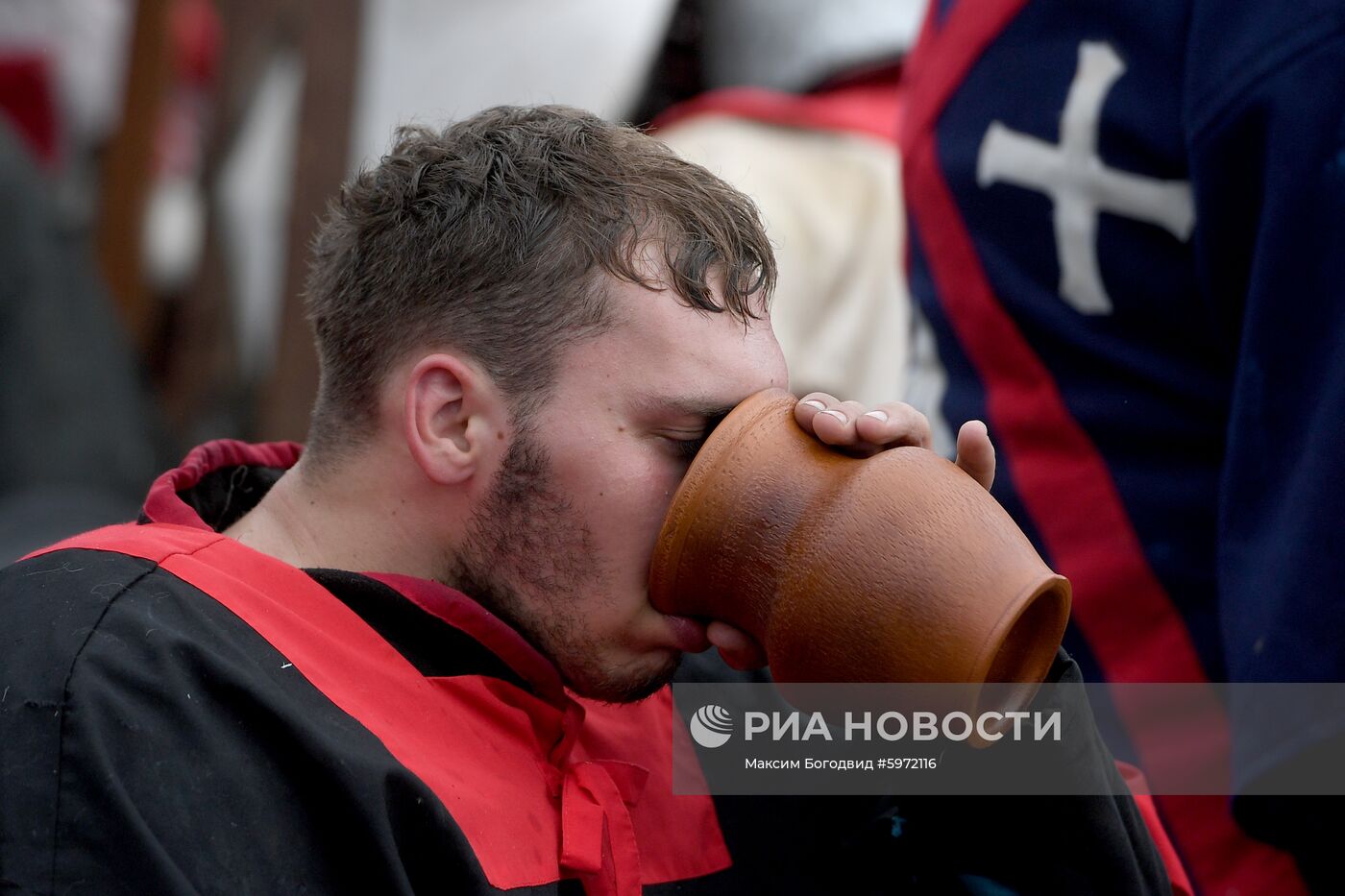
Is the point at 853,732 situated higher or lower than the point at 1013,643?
lower

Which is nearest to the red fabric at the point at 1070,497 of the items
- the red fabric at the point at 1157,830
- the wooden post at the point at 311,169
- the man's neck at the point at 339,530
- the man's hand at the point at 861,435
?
the red fabric at the point at 1157,830

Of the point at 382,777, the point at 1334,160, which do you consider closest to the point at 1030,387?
the point at 1334,160

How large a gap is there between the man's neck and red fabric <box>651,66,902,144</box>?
199 cm

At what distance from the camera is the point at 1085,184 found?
67.4 inches

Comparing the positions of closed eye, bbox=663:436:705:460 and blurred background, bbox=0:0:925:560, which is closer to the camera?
closed eye, bbox=663:436:705:460

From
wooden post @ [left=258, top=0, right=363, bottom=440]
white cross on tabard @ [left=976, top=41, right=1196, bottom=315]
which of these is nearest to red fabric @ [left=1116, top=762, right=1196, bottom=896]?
white cross on tabard @ [left=976, top=41, right=1196, bottom=315]

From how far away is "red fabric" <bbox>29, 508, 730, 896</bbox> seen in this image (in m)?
1.24

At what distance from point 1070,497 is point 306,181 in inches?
80.5

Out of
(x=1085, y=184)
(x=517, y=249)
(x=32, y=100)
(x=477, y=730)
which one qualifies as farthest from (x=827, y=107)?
(x=32, y=100)

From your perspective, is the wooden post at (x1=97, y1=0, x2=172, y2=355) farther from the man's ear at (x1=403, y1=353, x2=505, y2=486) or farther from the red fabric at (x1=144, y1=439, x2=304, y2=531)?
the man's ear at (x1=403, y1=353, x2=505, y2=486)

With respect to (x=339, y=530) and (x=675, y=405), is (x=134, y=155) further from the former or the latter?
(x=675, y=405)

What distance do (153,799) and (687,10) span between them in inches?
122

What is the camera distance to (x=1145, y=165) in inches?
64.4

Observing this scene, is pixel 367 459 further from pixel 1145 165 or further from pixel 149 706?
pixel 1145 165
